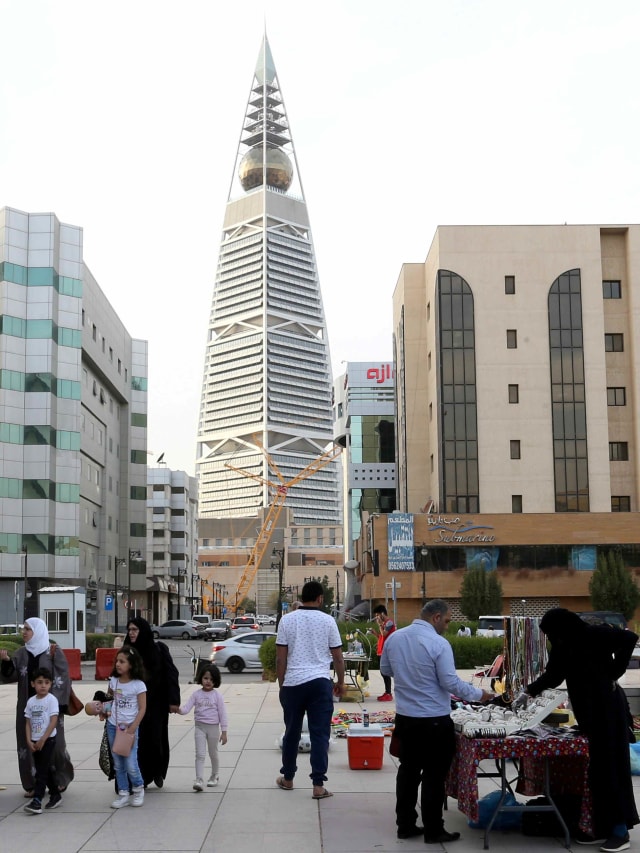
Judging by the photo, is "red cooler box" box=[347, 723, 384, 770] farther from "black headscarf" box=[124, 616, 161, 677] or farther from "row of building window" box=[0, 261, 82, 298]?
"row of building window" box=[0, 261, 82, 298]

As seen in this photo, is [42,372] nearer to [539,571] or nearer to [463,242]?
[463,242]

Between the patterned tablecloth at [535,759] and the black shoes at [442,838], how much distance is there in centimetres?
20

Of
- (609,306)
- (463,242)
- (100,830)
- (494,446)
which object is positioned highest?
(463,242)

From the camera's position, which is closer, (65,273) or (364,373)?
(65,273)

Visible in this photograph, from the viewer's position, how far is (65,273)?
7031cm

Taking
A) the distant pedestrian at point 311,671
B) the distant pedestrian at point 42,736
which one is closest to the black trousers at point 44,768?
the distant pedestrian at point 42,736

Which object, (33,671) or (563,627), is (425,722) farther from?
(33,671)

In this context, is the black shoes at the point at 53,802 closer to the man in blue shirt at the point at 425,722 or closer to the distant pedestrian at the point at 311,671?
the distant pedestrian at the point at 311,671

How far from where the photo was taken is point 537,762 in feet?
27.3

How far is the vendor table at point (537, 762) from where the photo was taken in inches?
309

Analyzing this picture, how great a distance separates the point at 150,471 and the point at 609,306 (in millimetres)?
74081

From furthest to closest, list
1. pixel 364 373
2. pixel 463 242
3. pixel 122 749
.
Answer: pixel 364 373 → pixel 463 242 → pixel 122 749

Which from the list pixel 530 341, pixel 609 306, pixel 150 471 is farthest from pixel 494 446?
pixel 150 471

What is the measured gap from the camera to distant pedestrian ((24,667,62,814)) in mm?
9047
